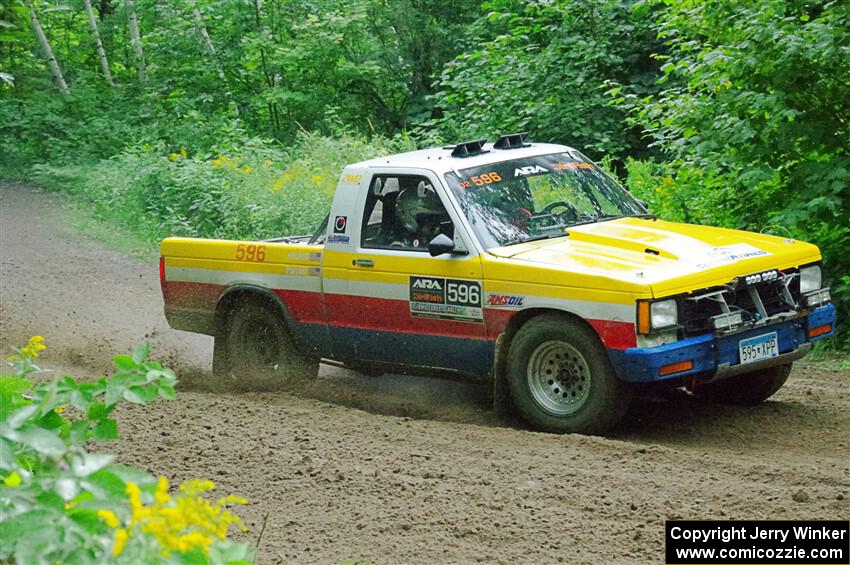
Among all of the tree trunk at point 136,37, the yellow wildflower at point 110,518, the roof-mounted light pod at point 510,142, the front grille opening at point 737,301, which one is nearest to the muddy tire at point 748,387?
the front grille opening at point 737,301

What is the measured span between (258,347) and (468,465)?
129 inches

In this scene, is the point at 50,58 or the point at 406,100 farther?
the point at 50,58

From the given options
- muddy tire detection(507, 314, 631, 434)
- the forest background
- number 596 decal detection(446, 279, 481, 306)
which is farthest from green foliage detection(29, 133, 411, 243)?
muddy tire detection(507, 314, 631, 434)

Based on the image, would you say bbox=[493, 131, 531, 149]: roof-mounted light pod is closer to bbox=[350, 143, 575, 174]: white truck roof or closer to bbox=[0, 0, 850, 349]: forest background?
bbox=[350, 143, 575, 174]: white truck roof

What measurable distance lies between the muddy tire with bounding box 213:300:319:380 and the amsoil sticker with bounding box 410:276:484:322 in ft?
4.62

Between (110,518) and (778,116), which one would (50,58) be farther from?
(110,518)

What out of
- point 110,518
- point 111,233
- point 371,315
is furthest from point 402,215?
point 111,233

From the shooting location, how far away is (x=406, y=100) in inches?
885

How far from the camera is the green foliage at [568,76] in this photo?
56.2 ft

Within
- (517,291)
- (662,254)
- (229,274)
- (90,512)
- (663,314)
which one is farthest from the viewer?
(229,274)

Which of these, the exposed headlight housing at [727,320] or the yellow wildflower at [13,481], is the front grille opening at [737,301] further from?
the yellow wildflower at [13,481]

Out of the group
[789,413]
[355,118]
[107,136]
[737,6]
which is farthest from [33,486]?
[107,136]

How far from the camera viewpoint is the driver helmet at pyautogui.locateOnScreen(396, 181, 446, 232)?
888 cm

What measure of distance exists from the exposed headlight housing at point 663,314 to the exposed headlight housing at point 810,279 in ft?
4.09
